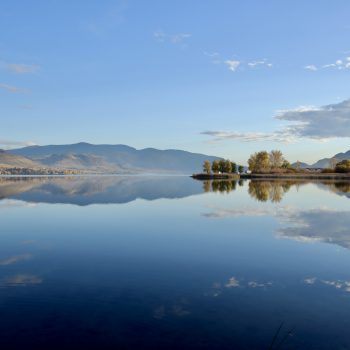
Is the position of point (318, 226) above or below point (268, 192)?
below

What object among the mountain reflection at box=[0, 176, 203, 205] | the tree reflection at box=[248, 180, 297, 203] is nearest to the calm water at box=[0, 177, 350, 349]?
the tree reflection at box=[248, 180, 297, 203]

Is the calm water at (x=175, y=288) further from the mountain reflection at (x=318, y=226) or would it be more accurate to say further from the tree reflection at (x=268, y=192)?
the tree reflection at (x=268, y=192)

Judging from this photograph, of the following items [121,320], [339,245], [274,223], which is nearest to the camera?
[121,320]

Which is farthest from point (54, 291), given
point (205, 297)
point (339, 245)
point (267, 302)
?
point (339, 245)

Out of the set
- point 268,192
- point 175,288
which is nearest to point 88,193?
point 268,192

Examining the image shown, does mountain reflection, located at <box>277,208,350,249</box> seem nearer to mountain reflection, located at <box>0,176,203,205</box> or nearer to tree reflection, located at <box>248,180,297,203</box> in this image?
tree reflection, located at <box>248,180,297,203</box>

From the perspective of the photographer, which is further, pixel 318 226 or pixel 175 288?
pixel 318 226

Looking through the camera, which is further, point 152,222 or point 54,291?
point 152,222

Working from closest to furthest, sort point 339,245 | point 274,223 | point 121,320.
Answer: point 121,320, point 339,245, point 274,223

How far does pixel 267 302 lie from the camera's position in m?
14.0

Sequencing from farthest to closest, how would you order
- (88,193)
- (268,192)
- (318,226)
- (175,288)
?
1. (88,193)
2. (268,192)
3. (318,226)
4. (175,288)

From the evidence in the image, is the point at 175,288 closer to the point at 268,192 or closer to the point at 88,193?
the point at 268,192

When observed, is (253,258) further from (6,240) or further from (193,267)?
(6,240)

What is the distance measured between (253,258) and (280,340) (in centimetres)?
1061
